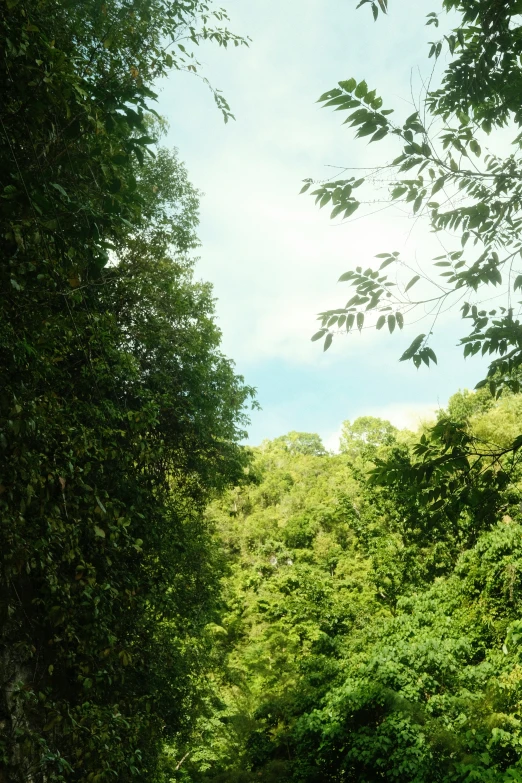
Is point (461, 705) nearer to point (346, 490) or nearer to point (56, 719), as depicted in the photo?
point (56, 719)

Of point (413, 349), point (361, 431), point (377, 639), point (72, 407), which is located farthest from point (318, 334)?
point (361, 431)

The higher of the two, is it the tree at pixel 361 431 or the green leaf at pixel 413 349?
the tree at pixel 361 431

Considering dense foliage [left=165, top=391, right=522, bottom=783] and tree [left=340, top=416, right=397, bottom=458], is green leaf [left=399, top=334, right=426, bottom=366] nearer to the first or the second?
dense foliage [left=165, top=391, right=522, bottom=783]

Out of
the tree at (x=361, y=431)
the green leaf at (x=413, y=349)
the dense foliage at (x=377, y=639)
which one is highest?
the tree at (x=361, y=431)

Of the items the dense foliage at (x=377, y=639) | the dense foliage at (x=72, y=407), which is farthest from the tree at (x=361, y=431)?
the dense foliage at (x=72, y=407)

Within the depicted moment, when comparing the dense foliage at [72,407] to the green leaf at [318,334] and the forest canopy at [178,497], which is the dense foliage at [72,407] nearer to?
the forest canopy at [178,497]

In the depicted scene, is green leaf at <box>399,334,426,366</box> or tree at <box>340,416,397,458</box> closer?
green leaf at <box>399,334,426,366</box>

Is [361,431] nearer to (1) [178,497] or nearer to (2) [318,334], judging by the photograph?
(1) [178,497]

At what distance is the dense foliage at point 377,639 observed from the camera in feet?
23.7

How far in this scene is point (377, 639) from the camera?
1452cm

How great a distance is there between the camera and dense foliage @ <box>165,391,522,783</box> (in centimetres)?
723

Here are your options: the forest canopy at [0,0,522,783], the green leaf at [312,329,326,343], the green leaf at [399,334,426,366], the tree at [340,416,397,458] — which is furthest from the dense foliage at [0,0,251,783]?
the tree at [340,416,397,458]

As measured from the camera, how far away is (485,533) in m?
12.7

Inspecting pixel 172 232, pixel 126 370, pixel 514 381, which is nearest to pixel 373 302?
pixel 514 381
